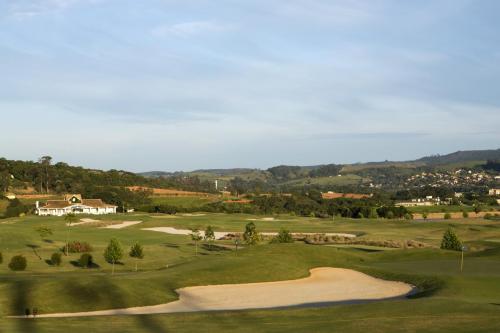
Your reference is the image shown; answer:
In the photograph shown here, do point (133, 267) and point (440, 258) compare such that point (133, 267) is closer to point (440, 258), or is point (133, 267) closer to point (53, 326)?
point (440, 258)

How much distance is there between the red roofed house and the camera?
139 meters

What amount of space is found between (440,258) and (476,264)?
6929mm

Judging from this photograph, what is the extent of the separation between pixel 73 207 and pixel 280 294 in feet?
356

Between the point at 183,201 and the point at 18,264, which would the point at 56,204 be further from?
the point at 18,264

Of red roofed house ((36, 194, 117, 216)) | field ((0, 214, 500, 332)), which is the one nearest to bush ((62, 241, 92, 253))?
field ((0, 214, 500, 332))

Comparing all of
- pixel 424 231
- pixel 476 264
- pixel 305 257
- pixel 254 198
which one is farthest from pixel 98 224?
pixel 254 198

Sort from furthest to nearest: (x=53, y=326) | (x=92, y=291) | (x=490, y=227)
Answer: (x=490, y=227), (x=92, y=291), (x=53, y=326)

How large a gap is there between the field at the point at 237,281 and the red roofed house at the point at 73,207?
46.1 m

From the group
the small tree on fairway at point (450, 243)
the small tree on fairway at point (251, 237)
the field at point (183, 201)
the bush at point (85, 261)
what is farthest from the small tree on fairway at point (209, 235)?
the field at point (183, 201)

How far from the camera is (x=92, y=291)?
133ft

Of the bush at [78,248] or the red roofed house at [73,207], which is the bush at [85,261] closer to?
the bush at [78,248]

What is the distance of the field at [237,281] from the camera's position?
2994cm

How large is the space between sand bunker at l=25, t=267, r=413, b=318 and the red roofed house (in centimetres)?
9429

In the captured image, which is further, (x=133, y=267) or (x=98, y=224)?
(x=98, y=224)
